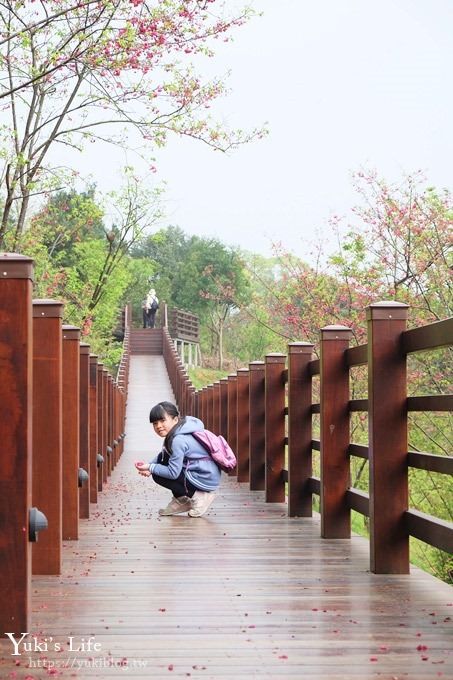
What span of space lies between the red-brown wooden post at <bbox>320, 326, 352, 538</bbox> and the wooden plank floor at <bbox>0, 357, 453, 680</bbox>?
0.15m

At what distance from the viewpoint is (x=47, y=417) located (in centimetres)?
430

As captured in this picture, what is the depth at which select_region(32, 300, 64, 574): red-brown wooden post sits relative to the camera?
4289mm

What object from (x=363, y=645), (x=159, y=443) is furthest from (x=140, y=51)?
(x=159, y=443)

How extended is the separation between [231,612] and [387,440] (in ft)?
4.20

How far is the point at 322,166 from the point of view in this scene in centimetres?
6831

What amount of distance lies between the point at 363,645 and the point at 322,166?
219 ft

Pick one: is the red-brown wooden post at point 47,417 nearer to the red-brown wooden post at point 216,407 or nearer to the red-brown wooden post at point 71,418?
the red-brown wooden post at point 71,418

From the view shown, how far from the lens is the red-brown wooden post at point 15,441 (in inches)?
126

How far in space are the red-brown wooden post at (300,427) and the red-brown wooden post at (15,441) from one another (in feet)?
11.9

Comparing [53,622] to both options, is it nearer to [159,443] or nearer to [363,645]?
[363,645]

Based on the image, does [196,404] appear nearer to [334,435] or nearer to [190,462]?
[190,462]

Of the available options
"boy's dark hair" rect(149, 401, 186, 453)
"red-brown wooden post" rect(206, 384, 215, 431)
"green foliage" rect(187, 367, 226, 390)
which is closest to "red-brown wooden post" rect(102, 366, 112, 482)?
"boy's dark hair" rect(149, 401, 186, 453)

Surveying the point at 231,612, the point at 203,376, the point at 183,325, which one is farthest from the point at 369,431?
the point at 183,325

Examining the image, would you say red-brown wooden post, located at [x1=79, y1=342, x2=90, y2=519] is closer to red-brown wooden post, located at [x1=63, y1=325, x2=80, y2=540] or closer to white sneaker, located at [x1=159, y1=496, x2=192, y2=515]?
red-brown wooden post, located at [x1=63, y1=325, x2=80, y2=540]
